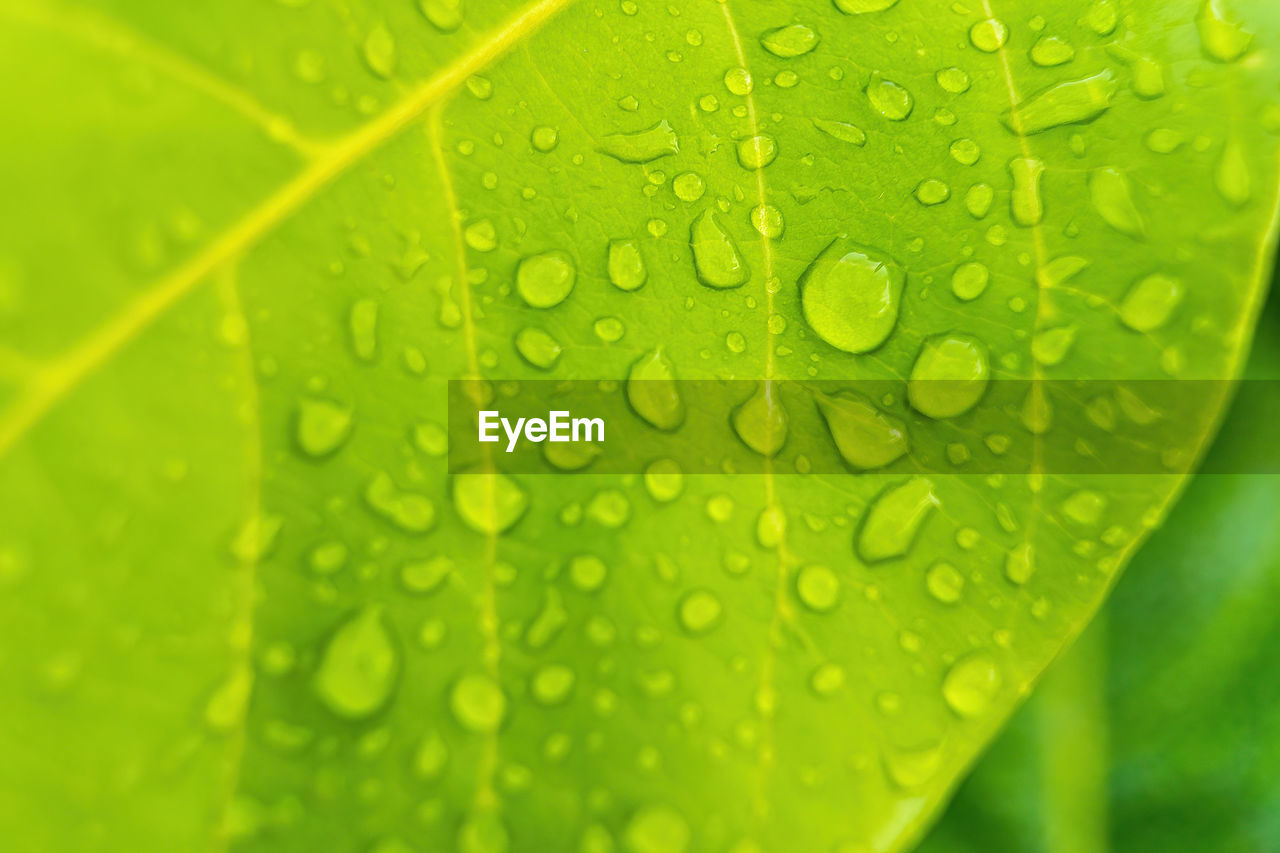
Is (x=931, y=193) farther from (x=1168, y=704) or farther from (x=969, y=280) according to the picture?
(x=1168, y=704)

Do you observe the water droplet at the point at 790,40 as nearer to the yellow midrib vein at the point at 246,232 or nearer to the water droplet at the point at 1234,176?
the yellow midrib vein at the point at 246,232

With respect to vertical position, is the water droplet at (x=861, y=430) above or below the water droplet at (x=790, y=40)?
below

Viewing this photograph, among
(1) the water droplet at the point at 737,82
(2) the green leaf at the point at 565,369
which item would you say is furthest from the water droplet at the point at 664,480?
(1) the water droplet at the point at 737,82

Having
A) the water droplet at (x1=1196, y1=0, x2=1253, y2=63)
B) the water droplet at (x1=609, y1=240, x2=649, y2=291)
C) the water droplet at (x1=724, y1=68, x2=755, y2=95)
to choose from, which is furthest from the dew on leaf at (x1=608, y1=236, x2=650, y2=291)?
the water droplet at (x1=1196, y1=0, x2=1253, y2=63)

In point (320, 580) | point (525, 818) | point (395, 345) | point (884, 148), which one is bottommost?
point (525, 818)

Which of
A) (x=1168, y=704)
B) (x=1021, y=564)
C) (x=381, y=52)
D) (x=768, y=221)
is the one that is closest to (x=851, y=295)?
(x=768, y=221)

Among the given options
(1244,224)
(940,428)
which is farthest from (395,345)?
(1244,224)

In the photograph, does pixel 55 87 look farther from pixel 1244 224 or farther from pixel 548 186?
pixel 1244 224
